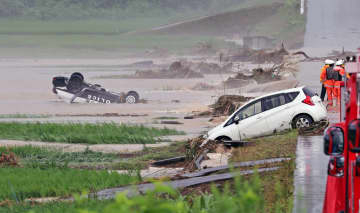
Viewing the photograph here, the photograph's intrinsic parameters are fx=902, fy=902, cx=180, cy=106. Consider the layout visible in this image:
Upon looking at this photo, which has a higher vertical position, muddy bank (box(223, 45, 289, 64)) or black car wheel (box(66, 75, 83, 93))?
muddy bank (box(223, 45, 289, 64))

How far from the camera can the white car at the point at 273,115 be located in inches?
930

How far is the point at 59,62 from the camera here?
89.6m

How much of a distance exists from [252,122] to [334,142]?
661 inches

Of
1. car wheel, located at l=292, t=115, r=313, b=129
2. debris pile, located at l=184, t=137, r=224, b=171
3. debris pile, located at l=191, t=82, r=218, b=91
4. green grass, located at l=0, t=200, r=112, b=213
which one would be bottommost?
green grass, located at l=0, t=200, r=112, b=213

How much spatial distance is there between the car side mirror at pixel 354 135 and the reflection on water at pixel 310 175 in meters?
2.83

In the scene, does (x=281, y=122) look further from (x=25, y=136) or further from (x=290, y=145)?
(x=25, y=136)

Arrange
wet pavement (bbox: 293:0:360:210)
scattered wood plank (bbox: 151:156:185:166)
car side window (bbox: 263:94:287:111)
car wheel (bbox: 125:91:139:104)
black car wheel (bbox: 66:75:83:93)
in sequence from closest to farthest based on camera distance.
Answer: wet pavement (bbox: 293:0:360:210)
scattered wood plank (bbox: 151:156:185:166)
car side window (bbox: 263:94:287:111)
car wheel (bbox: 125:91:139:104)
black car wheel (bbox: 66:75:83:93)

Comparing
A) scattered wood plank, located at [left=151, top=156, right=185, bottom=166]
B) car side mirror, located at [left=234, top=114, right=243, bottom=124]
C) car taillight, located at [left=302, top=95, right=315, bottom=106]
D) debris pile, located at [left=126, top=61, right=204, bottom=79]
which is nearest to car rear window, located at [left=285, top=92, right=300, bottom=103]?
car taillight, located at [left=302, top=95, right=315, bottom=106]

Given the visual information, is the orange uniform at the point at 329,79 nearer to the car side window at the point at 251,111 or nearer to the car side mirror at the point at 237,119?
the car side window at the point at 251,111

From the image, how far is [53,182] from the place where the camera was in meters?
17.6

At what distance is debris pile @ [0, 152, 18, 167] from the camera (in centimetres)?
2194

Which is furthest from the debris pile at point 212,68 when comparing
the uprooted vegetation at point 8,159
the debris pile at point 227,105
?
the uprooted vegetation at point 8,159

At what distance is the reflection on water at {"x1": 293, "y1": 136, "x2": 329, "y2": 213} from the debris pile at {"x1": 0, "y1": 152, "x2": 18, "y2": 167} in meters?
7.00

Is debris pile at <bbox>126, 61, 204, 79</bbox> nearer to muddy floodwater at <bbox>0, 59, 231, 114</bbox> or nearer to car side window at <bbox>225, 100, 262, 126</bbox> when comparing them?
muddy floodwater at <bbox>0, 59, 231, 114</bbox>
